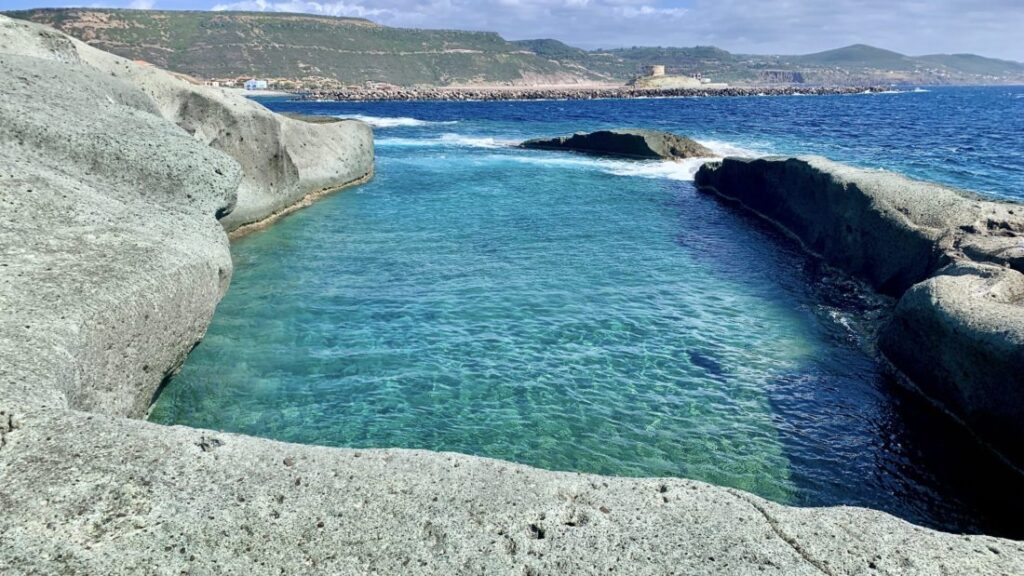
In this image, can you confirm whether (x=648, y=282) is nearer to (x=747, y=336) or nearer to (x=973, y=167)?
(x=747, y=336)

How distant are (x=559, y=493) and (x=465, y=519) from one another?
0.79 m

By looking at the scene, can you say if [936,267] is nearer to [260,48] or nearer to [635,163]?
[635,163]

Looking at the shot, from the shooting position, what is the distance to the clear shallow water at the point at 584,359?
8.61m

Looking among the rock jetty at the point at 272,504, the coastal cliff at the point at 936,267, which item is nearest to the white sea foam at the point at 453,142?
the coastal cliff at the point at 936,267

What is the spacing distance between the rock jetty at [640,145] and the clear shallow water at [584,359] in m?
14.9

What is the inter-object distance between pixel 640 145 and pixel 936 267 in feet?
83.3

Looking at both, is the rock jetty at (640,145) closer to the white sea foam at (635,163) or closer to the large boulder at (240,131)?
the white sea foam at (635,163)

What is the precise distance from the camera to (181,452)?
16.6 feet

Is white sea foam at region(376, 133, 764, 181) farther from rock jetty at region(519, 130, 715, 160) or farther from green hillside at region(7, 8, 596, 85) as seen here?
green hillside at region(7, 8, 596, 85)

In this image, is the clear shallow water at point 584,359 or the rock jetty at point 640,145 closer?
the clear shallow water at point 584,359

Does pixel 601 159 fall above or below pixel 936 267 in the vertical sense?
above

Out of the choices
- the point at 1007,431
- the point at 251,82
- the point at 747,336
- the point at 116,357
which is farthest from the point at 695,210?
the point at 251,82

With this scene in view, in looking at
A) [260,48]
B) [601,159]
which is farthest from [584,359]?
[260,48]

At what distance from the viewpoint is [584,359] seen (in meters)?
11.2
